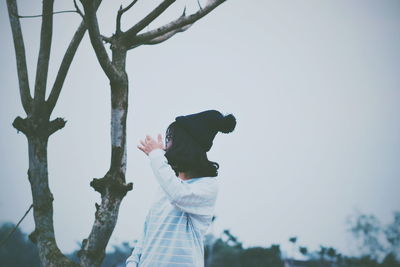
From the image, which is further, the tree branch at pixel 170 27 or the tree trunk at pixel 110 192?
the tree branch at pixel 170 27

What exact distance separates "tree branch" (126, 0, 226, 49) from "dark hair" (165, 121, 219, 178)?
1.25 meters

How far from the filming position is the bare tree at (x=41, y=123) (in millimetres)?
2580

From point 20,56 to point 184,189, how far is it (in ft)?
6.81

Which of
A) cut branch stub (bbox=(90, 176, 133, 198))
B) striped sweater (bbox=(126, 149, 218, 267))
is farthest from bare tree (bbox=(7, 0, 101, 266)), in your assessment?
striped sweater (bbox=(126, 149, 218, 267))

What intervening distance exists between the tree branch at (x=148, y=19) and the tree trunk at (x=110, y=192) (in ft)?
2.38

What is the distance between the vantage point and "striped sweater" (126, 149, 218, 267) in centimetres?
195

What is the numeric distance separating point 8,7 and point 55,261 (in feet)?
7.55

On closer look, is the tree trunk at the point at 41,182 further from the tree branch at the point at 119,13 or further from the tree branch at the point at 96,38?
the tree branch at the point at 119,13

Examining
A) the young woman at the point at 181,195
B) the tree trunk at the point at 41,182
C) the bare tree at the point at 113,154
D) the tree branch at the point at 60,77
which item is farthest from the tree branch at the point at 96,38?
the young woman at the point at 181,195

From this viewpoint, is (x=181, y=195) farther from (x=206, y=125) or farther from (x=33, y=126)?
(x=33, y=126)

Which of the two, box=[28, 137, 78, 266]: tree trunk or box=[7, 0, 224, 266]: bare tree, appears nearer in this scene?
box=[7, 0, 224, 266]: bare tree

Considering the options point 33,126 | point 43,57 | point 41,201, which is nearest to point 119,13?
point 43,57

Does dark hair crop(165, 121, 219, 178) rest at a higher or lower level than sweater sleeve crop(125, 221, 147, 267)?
higher

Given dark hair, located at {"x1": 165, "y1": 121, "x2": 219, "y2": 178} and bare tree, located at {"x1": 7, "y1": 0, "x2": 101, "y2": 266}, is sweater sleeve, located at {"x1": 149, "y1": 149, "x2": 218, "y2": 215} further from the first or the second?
bare tree, located at {"x1": 7, "y1": 0, "x2": 101, "y2": 266}
